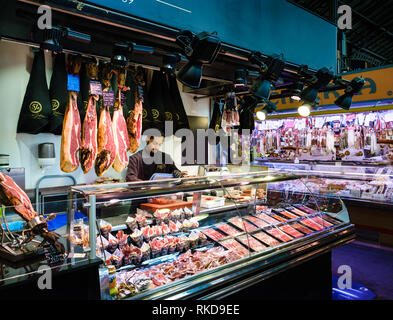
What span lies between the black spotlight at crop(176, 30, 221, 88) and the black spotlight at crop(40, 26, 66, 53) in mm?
896

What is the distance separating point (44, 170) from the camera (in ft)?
14.8

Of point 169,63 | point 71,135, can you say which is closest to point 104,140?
point 71,135

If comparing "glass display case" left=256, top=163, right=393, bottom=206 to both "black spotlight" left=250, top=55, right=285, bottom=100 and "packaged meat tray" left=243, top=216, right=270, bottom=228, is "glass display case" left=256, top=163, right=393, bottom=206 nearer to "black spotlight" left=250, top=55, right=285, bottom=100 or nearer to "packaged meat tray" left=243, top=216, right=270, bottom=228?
"packaged meat tray" left=243, top=216, right=270, bottom=228

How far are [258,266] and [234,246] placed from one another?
1.04 feet

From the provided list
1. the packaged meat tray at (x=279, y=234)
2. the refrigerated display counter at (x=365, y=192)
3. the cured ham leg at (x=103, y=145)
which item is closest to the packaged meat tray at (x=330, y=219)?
the packaged meat tray at (x=279, y=234)

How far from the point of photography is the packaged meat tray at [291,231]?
3.17 m

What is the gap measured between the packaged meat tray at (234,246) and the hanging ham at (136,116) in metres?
1.47

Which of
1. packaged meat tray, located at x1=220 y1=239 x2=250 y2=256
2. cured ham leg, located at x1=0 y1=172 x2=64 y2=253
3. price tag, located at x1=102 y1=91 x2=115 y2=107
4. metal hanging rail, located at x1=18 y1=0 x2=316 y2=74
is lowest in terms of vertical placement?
packaged meat tray, located at x1=220 y1=239 x2=250 y2=256

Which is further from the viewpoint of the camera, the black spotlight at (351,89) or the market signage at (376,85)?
→ the market signage at (376,85)

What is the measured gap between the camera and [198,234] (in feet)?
9.46

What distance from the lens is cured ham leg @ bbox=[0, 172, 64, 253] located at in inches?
69.6

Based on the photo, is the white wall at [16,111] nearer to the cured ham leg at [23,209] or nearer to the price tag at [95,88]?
the price tag at [95,88]

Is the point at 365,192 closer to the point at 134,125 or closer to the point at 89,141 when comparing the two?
the point at 134,125

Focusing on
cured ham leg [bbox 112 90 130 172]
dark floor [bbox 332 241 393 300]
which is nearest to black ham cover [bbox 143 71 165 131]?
cured ham leg [bbox 112 90 130 172]
